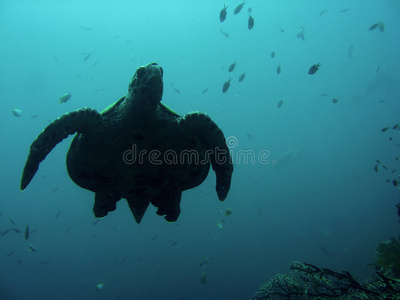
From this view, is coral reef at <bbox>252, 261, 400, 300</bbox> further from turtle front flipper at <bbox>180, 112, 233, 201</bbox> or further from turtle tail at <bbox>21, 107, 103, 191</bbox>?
turtle tail at <bbox>21, 107, 103, 191</bbox>

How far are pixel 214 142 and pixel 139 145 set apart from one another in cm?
115

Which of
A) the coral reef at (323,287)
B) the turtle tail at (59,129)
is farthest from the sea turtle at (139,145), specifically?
the coral reef at (323,287)

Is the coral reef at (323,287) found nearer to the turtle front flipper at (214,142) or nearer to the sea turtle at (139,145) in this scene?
the turtle front flipper at (214,142)

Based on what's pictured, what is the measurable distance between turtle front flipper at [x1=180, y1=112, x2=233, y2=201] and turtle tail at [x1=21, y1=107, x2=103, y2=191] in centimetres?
129

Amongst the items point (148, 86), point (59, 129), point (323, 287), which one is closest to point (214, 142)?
point (148, 86)

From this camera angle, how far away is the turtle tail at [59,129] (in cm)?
335

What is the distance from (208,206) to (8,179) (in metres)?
44.3

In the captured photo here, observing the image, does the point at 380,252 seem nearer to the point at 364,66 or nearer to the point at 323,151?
the point at 323,151

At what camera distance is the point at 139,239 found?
44.9m

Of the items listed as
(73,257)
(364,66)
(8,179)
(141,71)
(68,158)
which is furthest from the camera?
(364,66)

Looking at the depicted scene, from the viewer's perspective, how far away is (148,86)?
11.0 ft

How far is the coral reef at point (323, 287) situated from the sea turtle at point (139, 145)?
10.2ft

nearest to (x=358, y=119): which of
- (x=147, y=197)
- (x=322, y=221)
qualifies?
(x=322, y=221)

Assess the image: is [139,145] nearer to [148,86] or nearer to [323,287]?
[148,86]
